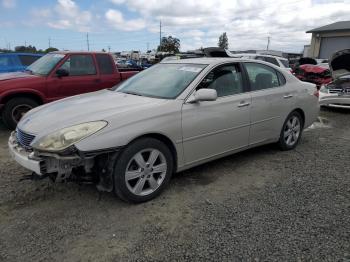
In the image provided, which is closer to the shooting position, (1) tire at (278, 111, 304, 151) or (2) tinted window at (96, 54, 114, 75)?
(1) tire at (278, 111, 304, 151)

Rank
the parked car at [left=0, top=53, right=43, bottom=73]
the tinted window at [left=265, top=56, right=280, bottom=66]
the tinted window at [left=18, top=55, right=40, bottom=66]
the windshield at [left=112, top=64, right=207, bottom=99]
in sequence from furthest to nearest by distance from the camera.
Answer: the tinted window at [left=265, top=56, right=280, bottom=66]
the tinted window at [left=18, top=55, right=40, bottom=66]
the parked car at [left=0, top=53, right=43, bottom=73]
the windshield at [left=112, top=64, right=207, bottom=99]

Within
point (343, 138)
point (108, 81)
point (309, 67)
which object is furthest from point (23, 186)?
point (309, 67)

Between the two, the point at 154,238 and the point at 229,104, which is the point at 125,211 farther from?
the point at 229,104

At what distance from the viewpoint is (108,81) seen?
7.54 metres

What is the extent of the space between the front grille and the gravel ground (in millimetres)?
647

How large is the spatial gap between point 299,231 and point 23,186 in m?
3.13

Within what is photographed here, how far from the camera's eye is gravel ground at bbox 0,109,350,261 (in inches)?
108

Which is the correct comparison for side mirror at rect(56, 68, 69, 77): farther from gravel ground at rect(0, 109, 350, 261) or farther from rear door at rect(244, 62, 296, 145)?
rear door at rect(244, 62, 296, 145)

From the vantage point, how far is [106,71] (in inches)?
299

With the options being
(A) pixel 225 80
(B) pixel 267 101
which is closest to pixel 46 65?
(A) pixel 225 80

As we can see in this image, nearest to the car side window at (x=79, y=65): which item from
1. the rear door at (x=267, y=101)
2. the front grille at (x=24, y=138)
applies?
the front grille at (x=24, y=138)

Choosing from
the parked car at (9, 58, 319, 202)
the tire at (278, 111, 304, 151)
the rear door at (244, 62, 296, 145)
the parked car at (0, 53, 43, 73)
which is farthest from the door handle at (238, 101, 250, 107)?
the parked car at (0, 53, 43, 73)

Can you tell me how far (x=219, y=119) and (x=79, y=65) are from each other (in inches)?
172

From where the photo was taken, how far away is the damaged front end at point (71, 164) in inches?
122
